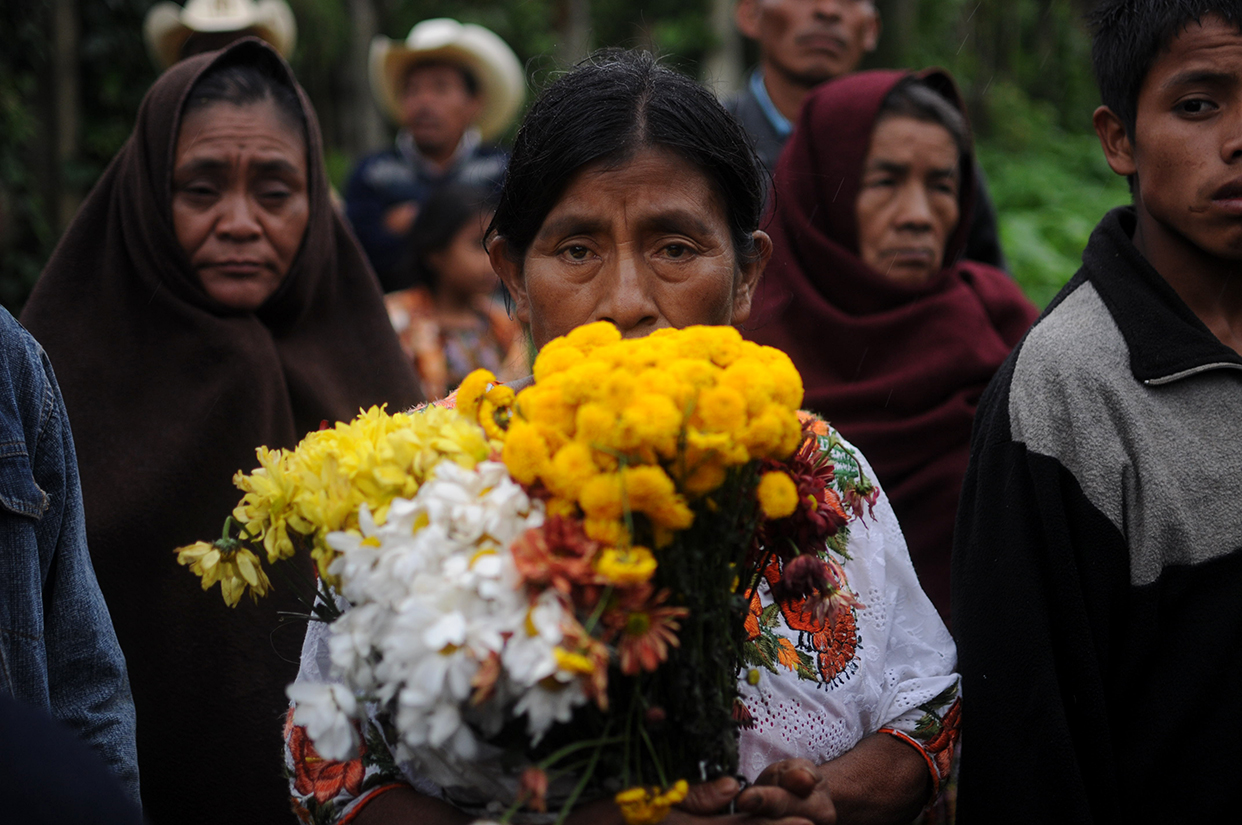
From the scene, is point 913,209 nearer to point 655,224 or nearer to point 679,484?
point 655,224

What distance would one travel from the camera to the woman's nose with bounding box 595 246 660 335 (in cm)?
204

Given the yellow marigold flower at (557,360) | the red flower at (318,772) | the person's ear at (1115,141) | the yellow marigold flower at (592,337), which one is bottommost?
the red flower at (318,772)

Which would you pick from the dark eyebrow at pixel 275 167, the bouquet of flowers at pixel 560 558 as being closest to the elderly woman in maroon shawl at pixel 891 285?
the dark eyebrow at pixel 275 167

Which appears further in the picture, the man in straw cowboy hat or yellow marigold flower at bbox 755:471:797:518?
the man in straw cowboy hat

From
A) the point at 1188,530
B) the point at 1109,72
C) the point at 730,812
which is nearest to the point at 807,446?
the point at 730,812

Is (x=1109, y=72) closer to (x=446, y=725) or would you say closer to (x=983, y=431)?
(x=983, y=431)

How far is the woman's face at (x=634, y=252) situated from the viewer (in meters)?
2.07

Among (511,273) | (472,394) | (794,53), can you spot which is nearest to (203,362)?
(511,273)

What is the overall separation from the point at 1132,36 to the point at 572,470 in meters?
1.79

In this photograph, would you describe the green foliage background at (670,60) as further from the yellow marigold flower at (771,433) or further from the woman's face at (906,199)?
the yellow marigold flower at (771,433)

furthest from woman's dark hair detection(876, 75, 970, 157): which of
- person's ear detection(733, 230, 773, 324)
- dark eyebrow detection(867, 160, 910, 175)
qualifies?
person's ear detection(733, 230, 773, 324)

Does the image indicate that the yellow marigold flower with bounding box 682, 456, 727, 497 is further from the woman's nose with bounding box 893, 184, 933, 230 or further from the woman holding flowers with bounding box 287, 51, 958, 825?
the woman's nose with bounding box 893, 184, 933, 230

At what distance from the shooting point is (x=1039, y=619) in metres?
2.11

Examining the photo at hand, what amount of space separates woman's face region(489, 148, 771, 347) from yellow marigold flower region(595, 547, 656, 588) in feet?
2.47
